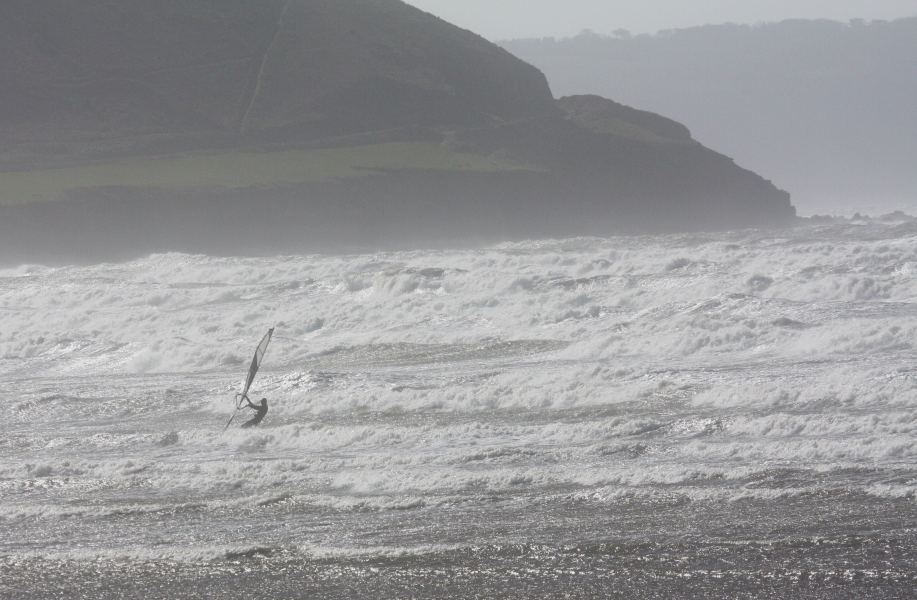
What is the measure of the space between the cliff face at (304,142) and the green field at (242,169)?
0.83 ft

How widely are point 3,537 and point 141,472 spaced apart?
313 centimetres

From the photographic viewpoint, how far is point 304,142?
318 ft

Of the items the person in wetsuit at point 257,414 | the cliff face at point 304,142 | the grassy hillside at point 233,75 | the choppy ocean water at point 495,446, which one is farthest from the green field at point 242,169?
the person in wetsuit at point 257,414

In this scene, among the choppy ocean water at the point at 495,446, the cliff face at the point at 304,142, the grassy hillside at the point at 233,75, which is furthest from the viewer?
the grassy hillside at the point at 233,75

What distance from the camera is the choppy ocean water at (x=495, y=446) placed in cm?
1283

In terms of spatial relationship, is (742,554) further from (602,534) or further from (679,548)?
(602,534)

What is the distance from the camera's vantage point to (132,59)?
101m

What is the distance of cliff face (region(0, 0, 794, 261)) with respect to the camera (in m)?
77.1

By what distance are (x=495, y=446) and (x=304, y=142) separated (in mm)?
80742

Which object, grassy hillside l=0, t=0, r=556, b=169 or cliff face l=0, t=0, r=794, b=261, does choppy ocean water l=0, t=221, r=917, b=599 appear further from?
grassy hillside l=0, t=0, r=556, b=169

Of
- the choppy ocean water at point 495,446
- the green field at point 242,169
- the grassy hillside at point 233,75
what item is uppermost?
the grassy hillside at point 233,75

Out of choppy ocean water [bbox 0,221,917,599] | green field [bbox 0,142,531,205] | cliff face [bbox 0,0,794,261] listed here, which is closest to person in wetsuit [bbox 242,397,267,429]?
choppy ocean water [bbox 0,221,917,599]

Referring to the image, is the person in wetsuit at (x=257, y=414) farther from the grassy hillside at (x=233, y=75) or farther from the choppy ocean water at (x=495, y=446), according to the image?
the grassy hillside at (x=233, y=75)

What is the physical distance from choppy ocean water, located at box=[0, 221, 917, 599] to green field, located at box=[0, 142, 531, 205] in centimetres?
4298
